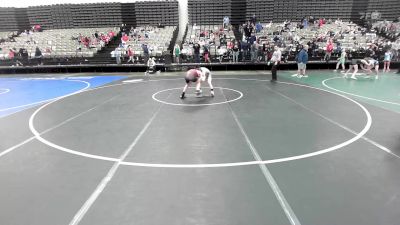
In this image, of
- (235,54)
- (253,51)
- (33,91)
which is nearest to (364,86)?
(253,51)

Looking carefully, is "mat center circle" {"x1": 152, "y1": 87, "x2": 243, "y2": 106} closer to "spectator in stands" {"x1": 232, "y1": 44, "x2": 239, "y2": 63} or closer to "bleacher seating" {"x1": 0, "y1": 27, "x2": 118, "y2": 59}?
"spectator in stands" {"x1": 232, "y1": 44, "x2": 239, "y2": 63}

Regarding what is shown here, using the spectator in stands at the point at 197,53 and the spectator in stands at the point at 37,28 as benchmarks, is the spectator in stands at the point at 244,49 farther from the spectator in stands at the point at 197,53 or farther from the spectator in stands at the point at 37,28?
the spectator in stands at the point at 37,28

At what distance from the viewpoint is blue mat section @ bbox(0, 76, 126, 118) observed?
10.6m

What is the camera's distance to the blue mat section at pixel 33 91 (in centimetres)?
1063

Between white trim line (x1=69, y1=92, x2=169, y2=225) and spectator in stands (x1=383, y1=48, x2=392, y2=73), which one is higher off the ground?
spectator in stands (x1=383, y1=48, x2=392, y2=73)

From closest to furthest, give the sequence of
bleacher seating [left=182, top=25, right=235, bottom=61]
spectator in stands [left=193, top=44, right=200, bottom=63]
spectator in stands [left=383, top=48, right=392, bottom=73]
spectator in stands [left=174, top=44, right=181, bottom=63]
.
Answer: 1. spectator in stands [left=383, top=48, right=392, bottom=73]
2. spectator in stands [left=193, top=44, right=200, bottom=63]
3. spectator in stands [left=174, top=44, right=181, bottom=63]
4. bleacher seating [left=182, top=25, right=235, bottom=61]

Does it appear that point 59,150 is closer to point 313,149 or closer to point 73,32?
point 313,149

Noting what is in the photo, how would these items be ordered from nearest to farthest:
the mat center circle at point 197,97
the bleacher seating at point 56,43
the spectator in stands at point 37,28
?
1. the mat center circle at point 197,97
2. the bleacher seating at point 56,43
3. the spectator in stands at point 37,28

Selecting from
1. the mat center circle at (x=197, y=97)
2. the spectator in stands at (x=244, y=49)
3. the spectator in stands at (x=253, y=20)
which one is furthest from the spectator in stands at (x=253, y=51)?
the mat center circle at (x=197, y=97)

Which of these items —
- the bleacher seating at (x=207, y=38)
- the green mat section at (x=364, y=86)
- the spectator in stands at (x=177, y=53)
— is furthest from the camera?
the bleacher seating at (x=207, y=38)

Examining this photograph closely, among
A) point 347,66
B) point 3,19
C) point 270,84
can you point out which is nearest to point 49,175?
point 270,84

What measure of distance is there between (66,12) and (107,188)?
90.8 feet

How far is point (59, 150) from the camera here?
6184mm

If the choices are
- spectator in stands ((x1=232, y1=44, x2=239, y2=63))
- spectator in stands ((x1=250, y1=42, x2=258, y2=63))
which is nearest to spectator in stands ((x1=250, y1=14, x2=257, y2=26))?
spectator in stands ((x1=250, y1=42, x2=258, y2=63))
